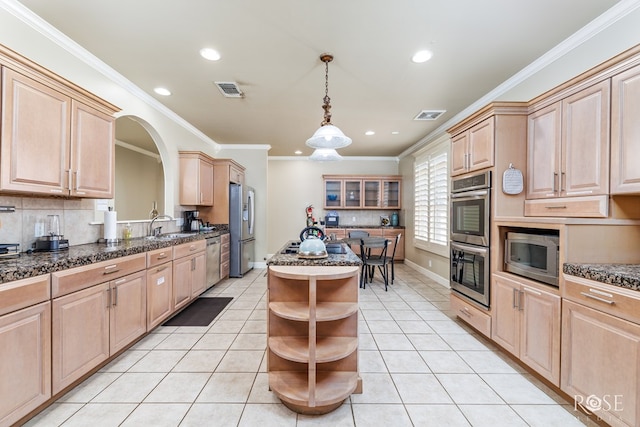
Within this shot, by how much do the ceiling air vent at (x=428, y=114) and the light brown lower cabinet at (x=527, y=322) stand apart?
258 cm

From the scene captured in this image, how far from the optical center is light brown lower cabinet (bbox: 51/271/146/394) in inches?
67.9

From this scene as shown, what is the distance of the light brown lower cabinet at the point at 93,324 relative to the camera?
5.65ft

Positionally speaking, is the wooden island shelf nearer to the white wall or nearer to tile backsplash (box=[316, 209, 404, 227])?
the white wall

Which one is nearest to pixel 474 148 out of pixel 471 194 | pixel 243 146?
pixel 471 194

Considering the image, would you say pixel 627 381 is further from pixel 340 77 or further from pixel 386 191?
pixel 386 191

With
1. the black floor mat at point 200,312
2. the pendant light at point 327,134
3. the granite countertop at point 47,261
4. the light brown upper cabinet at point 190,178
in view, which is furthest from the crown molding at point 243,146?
the granite countertop at point 47,261

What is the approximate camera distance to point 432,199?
Result: 496 cm

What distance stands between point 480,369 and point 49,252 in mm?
3634

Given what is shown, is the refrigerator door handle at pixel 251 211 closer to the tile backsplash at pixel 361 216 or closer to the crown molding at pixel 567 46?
the tile backsplash at pixel 361 216

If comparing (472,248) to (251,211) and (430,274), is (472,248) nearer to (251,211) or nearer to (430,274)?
(430,274)

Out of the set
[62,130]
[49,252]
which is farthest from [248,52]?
→ [49,252]

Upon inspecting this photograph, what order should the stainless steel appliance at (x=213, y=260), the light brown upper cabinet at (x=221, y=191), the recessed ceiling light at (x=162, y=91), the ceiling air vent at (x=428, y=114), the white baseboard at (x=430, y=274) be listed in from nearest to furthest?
the recessed ceiling light at (x=162, y=91) → the ceiling air vent at (x=428, y=114) → the stainless steel appliance at (x=213, y=260) → the white baseboard at (x=430, y=274) → the light brown upper cabinet at (x=221, y=191)

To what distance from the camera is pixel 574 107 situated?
2.04 m

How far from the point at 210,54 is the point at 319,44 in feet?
3.49
